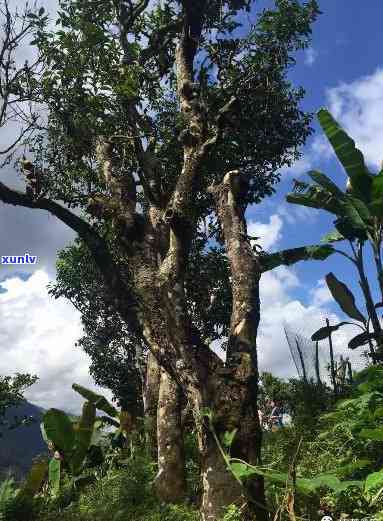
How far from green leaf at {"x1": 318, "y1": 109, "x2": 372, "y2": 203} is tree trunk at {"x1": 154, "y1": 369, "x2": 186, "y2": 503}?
6431 mm

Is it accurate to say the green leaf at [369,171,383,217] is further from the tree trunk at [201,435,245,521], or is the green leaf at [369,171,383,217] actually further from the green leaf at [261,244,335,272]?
the tree trunk at [201,435,245,521]

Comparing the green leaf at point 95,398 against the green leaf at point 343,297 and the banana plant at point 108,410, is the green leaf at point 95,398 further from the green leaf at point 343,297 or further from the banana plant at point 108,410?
the green leaf at point 343,297

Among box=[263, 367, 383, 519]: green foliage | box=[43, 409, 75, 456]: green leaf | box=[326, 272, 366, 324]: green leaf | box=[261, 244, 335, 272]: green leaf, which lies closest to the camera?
box=[263, 367, 383, 519]: green foliage

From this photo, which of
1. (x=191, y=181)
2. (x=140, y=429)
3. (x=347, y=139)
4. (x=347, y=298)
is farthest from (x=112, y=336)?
(x=191, y=181)

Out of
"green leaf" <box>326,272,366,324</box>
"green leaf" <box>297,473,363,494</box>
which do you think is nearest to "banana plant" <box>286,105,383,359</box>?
"green leaf" <box>326,272,366,324</box>

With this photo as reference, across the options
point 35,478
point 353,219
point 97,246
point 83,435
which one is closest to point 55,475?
point 35,478

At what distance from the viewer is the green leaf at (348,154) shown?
440 inches

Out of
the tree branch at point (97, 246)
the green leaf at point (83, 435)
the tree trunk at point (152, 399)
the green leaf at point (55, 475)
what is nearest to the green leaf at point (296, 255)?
the tree trunk at point (152, 399)

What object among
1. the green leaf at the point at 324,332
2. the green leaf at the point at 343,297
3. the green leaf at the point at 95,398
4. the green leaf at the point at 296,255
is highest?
the green leaf at the point at 296,255

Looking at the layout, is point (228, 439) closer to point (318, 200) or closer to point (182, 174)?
point (182, 174)

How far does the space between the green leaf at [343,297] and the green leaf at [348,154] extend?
3129mm

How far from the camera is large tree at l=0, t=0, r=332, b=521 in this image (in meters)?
5.56

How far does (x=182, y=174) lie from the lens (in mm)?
7633

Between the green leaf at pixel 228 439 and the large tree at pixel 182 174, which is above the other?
the large tree at pixel 182 174
